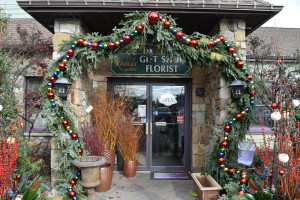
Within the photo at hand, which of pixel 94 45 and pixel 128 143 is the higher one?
pixel 94 45

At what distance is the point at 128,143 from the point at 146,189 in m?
1.04

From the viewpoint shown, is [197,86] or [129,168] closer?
[129,168]

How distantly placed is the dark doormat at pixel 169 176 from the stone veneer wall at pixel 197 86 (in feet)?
1.03

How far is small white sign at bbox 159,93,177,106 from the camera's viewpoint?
5164 mm

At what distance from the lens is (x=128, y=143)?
180 inches

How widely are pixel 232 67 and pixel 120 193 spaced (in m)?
2.97

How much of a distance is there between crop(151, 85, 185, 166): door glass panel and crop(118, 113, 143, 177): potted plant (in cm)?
68

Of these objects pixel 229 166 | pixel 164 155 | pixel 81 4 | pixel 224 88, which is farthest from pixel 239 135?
pixel 81 4

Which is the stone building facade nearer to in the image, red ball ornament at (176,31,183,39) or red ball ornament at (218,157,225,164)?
red ball ornament at (176,31,183,39)

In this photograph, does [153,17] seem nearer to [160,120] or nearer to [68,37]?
[68,37]

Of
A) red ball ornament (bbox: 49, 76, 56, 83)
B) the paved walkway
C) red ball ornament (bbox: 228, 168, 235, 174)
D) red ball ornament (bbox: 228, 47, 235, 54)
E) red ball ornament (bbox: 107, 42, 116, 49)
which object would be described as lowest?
the paved walkway

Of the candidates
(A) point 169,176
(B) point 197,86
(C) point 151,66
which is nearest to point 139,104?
(C) point 151,66

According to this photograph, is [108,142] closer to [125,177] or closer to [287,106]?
[125,177]

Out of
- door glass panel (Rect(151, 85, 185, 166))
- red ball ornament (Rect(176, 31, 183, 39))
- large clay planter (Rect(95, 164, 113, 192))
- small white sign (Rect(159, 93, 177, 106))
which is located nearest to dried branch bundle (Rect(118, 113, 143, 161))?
door glass panel (Rect(151, 85, 185, 166))
